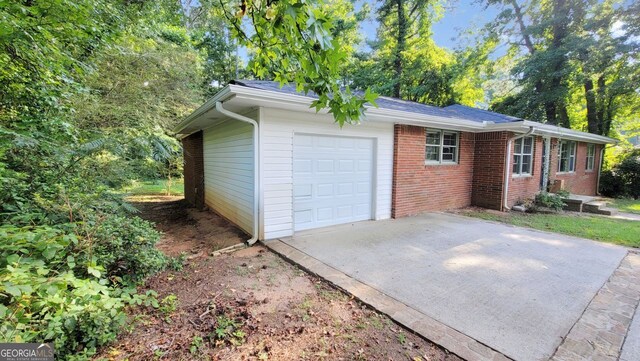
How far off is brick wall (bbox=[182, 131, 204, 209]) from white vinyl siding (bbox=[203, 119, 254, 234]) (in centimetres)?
89

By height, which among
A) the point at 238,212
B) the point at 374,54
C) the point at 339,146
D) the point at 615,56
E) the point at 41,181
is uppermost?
the point at 374,54

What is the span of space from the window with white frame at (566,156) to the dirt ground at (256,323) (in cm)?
1235

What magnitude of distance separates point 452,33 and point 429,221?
56.3 feet

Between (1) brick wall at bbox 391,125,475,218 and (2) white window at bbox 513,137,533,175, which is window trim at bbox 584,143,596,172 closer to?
(2) white window at bbox 513,137,533,175

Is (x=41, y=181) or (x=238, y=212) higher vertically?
A: (x=41, y=181)

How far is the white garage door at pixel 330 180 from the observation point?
552cm

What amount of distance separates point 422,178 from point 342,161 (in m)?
2.69

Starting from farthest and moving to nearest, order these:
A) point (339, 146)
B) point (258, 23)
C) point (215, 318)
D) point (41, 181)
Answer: point (339, 146) < point (41, 181) < point (215, 318) < point (258, 23)

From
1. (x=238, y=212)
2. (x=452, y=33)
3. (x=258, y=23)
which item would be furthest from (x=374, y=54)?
(x=258, y=23)

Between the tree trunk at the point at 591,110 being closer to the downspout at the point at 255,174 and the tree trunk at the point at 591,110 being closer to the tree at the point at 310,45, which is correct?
the downspout at the point at 255,174

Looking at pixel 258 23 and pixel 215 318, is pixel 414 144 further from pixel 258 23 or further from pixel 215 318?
pixel 215 318

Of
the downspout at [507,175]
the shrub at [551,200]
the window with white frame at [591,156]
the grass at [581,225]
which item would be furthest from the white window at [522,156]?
the window with white frame at [591,156]

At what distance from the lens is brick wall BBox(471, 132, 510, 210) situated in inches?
321

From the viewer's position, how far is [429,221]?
263 inches
